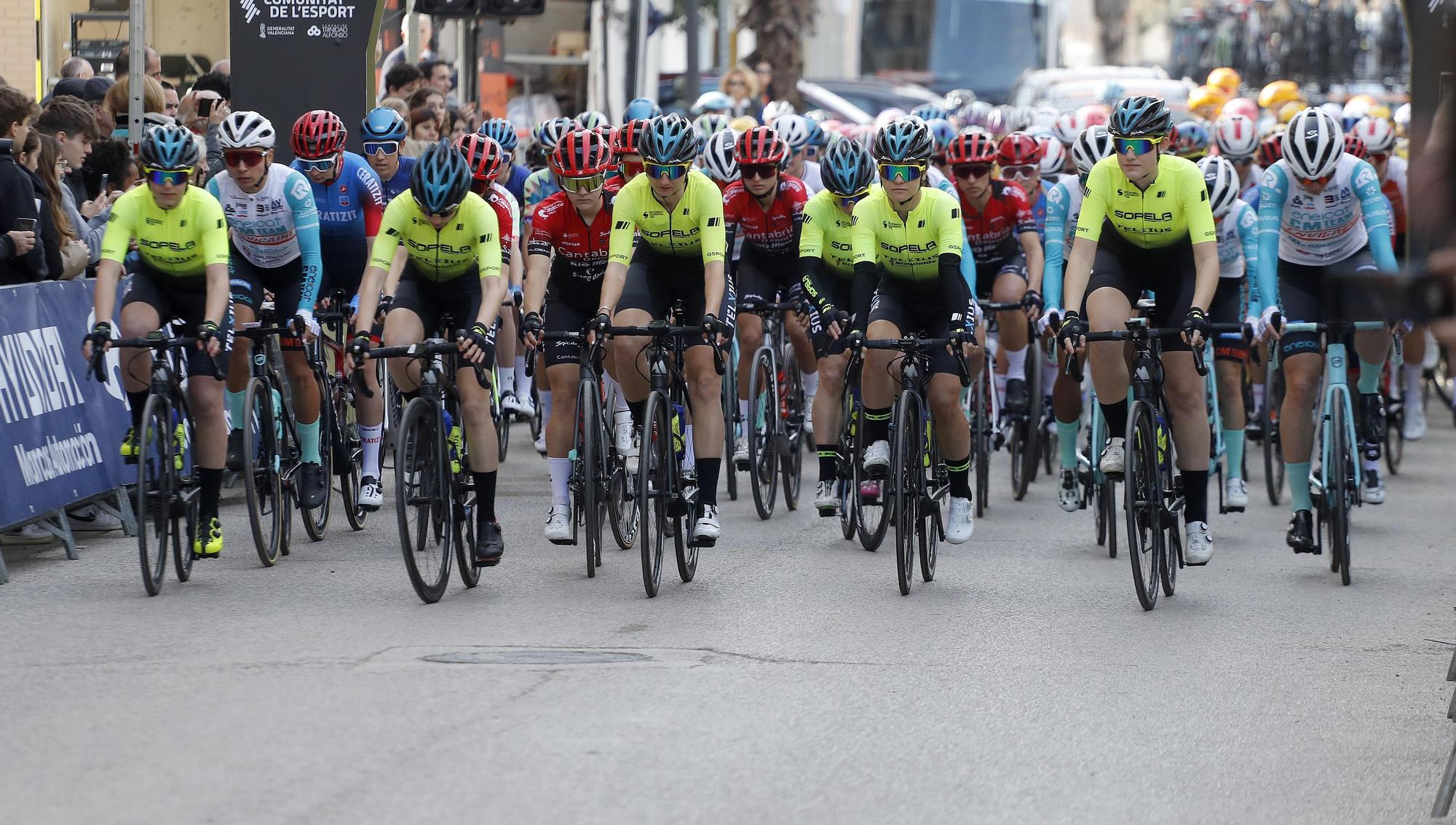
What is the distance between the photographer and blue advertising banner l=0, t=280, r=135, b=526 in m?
9.58

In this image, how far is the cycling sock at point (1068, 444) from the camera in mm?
11188

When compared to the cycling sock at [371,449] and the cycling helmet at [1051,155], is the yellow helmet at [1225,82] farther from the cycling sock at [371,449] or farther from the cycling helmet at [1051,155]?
the cycling sock at [371,449]

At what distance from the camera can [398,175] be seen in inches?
506

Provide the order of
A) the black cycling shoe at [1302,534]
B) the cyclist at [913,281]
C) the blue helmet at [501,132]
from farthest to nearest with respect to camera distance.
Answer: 1. the blue helmet at [501,132]
2. the black cycling shoe at [1302,534]
3. the cyclist at [913,281]

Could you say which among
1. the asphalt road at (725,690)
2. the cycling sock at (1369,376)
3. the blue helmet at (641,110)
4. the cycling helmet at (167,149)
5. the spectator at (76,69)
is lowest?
the asphalt road at (725,690)

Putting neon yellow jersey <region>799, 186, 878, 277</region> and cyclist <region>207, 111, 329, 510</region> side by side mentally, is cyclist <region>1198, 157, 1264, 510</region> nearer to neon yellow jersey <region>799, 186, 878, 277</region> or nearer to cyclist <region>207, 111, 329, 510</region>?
neon yellow jersey <region>799, 186, 878, 277</region>

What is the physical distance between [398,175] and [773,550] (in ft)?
12.5

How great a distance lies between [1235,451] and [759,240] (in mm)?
2904

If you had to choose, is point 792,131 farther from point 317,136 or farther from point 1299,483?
point 1299,483

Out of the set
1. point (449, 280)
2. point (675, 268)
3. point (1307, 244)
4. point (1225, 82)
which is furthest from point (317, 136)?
point (1225, 82)

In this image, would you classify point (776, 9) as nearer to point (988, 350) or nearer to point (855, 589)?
point (988, 350)

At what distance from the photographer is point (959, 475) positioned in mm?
9984

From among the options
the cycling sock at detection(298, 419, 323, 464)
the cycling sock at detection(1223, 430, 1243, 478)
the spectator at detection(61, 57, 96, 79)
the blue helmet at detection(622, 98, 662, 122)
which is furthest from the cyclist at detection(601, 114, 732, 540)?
the spectator at detection(61, 57, 96, 79)

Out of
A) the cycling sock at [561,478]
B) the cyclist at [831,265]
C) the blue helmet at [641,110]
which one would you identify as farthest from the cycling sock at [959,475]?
the blue helmet at [641,110]
